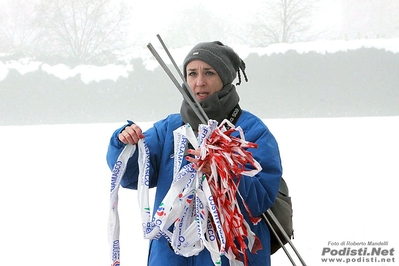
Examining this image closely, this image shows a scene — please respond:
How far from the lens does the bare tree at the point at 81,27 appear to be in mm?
7449

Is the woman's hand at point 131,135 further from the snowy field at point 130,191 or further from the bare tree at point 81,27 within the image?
the bare tree at point 81,27

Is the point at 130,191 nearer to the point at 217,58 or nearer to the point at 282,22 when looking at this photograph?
the point at 217,58

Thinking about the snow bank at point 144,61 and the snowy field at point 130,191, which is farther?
the snow bank at point 144,61

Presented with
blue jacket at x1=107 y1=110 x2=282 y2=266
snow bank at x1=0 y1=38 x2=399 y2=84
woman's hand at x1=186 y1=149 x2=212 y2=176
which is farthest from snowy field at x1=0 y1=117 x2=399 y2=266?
woman's hand at x1=186 y1=149 x2=212 y2=176

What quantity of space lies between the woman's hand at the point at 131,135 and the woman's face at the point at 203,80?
0.68ft

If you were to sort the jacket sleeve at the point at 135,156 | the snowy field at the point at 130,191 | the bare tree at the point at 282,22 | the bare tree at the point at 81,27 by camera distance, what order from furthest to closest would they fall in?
the bare tree at the point at 81,27 < the bare tree at the point at 282,22 < the snowy field at the point at 130,191 < the jacket sleeve at the point at 135,156

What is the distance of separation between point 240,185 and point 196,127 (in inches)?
8.8

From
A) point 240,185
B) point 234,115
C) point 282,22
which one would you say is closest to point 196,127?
point 234,115

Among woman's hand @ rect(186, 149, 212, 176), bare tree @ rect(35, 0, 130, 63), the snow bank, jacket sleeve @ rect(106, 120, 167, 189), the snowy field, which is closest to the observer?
woman's hand @ rect(186, 149, 212, 176)

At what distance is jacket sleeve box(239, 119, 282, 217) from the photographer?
1.35 meters

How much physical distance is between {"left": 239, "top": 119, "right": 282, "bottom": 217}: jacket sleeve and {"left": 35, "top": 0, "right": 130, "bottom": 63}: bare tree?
20.3 ft

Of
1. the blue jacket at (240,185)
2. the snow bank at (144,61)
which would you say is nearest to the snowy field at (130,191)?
the snow bank at (144,61)

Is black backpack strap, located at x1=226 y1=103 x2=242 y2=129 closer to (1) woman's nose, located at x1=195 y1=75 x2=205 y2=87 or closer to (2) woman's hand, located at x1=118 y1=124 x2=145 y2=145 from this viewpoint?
→ (1) woman's nose, located at x1=195 y1=75 x2=205 y2=87

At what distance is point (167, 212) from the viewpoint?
1336mm
